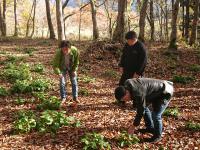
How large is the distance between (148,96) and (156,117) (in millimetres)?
725

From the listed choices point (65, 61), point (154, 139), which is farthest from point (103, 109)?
point (154, 139)

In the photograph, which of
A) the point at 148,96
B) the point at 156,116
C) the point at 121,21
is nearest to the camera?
the point at 148,96

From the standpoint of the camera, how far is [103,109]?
1152cm

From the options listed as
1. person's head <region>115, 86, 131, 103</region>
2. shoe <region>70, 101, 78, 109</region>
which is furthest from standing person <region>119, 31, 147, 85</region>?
person's head <region>115, 86, 131, 103</region>

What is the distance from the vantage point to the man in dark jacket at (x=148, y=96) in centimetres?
754

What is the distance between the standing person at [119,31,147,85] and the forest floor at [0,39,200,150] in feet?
4.23

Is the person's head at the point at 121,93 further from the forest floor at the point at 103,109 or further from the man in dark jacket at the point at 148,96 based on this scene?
the forest floor at the point at 103,109

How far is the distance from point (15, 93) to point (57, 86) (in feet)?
5.91

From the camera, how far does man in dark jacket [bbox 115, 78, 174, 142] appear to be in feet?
24.7

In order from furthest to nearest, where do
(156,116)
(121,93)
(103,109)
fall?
1. (103,109)
2. (156,116)
3. (121,93)

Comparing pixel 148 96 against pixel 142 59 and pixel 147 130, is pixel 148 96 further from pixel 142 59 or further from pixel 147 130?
pixel 142 59

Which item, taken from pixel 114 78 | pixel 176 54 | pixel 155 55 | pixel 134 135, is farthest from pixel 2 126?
pixel 176 54

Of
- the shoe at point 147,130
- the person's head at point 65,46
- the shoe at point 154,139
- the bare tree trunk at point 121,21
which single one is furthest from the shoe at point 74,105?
the bare tree trunk at point 121,21

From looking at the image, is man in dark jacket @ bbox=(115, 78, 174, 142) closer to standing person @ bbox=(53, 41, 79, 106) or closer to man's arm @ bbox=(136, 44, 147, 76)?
man's arm @ bbox=(136, 44, 147, 76)
